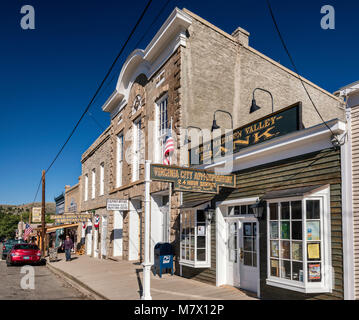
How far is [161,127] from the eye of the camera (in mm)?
15305

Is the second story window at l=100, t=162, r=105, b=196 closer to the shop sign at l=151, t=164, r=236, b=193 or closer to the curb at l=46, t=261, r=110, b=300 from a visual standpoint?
the curb at l=46, t=261, r=110, b=300

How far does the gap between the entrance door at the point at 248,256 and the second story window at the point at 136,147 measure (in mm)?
8667

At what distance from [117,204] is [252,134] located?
377 inches

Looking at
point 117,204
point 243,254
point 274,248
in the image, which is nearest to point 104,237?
point 117,204

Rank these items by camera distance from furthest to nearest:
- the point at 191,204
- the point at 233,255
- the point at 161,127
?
the point at 161,127 < the point at 191,204 < the point at 233,255

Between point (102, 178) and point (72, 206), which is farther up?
point (102, 178)

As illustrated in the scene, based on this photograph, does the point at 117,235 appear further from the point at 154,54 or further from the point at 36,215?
the point at 36,215

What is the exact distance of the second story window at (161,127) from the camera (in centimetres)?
1502

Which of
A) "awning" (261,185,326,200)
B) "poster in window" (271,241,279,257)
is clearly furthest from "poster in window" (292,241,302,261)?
"awning" (261,185,326,200)

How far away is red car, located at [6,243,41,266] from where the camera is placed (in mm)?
19534

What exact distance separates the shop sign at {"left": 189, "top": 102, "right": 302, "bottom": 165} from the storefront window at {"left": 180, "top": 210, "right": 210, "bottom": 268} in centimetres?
189

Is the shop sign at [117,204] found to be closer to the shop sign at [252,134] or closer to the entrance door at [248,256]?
the shop sign at [252,134]
